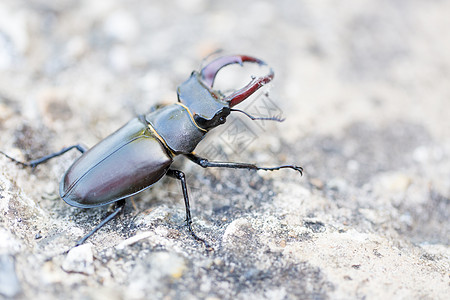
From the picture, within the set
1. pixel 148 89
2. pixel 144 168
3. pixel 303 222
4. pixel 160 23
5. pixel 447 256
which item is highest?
pixel 160 23

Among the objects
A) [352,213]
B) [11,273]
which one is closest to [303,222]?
[352,213]

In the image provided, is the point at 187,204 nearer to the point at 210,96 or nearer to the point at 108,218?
the point at 108,218

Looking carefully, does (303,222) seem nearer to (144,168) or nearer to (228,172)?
(228,172)

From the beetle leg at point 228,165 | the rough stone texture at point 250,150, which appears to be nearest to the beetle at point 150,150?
the beetle leg at point 228,165

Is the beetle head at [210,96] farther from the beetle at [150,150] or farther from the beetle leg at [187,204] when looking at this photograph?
the beetle leg at [187,204]

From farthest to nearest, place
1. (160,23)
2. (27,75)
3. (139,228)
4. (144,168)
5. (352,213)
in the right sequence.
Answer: (160,23) → (27,75) → (352,213) → (144,168) → (139,228)

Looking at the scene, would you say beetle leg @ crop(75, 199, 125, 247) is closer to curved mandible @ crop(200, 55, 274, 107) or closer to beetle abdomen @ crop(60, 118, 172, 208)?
beetle abdomen @ crop(60, 118, 172, 208)
